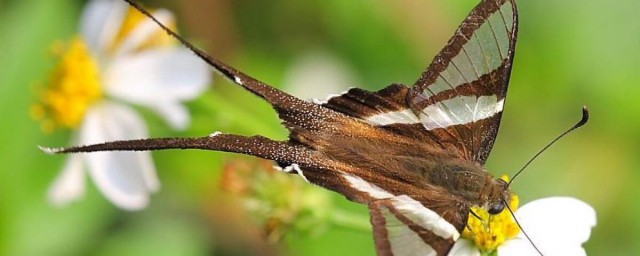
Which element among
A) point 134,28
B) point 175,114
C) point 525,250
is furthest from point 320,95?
point 525,250

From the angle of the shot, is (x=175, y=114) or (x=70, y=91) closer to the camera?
(x=175, y=114)

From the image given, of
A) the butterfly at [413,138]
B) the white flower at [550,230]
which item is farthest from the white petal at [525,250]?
the butterfly at [413,138]

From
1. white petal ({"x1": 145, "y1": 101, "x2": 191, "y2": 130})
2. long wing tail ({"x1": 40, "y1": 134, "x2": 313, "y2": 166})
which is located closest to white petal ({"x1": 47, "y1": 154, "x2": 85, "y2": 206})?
white petal ({"x1": 145, "y1": 101, "x2": 191, "y2": 130})

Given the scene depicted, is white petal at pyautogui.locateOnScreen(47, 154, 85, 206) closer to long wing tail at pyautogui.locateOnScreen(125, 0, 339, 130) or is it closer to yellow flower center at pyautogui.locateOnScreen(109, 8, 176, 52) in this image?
yellow flower center at pyautogui.locateOnScreen(109, 8, 176, 52)

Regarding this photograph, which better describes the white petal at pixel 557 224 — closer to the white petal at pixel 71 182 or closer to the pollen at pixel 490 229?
the pollen at pixel 490 229

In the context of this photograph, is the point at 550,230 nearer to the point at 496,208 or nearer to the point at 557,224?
the point at 557,224

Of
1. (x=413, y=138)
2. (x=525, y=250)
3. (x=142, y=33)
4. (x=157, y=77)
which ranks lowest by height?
(x=525, y=250)

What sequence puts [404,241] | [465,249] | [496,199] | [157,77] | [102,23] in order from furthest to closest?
[102,23] < [157,77] < [465,249] < [496,199] < [404,241]
